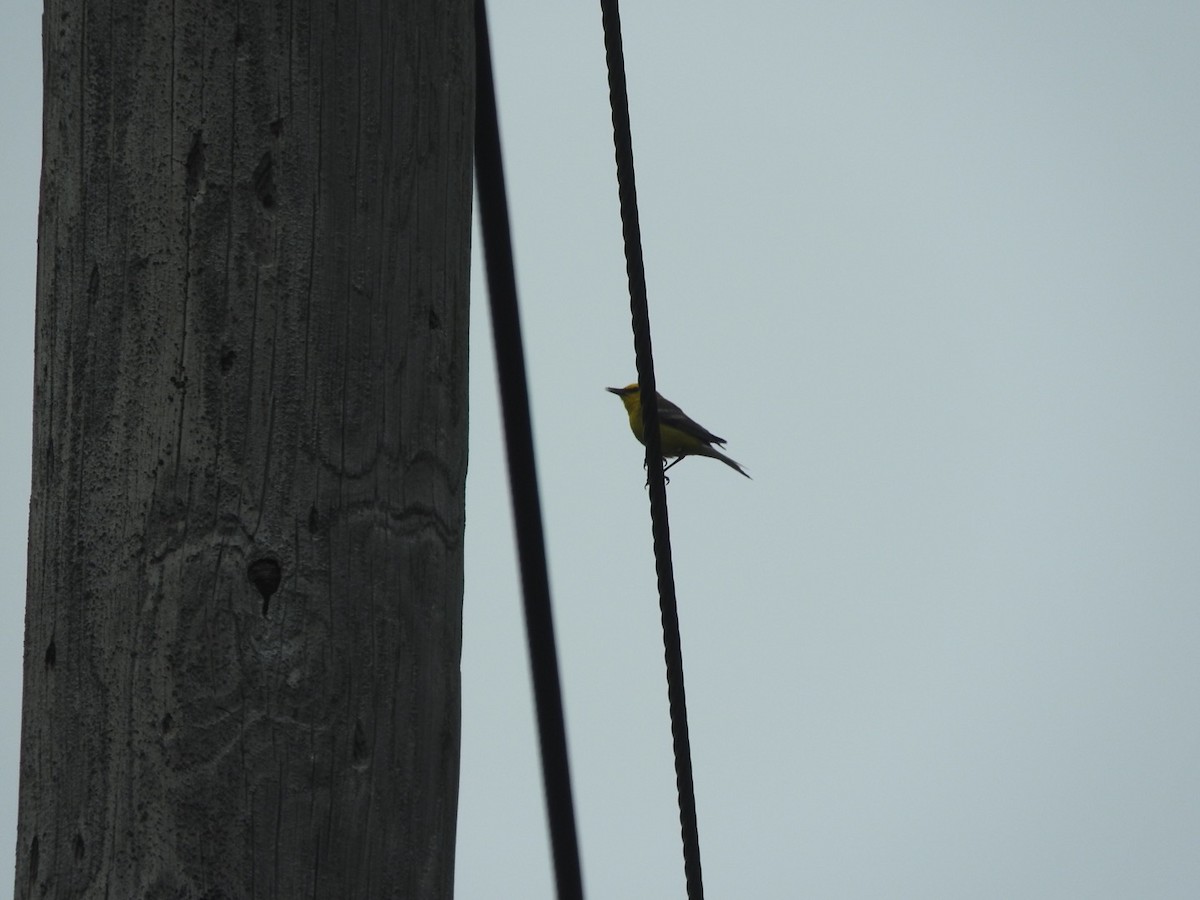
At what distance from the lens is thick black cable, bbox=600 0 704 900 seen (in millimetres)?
2422

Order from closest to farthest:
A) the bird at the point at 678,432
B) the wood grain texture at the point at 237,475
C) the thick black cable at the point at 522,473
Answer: the wood grain texture at the point at 237,475, the thick black cable at the point at 522,473, the bird at the point at 678,432

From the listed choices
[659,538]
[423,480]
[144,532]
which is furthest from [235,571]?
[659,538]

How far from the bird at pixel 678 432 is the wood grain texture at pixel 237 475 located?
7935mm

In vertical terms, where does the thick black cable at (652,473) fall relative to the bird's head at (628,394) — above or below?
below

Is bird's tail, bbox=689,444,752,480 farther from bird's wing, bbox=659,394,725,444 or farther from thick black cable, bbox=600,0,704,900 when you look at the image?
thick black cable, bbox=600,0,704,900

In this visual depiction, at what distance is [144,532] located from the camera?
1622 mm

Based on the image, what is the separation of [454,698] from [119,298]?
668 millimetres

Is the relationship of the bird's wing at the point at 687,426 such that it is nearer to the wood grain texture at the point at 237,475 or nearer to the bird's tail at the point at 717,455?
the bird's tail at the point at 717,455

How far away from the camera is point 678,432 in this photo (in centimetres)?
1001

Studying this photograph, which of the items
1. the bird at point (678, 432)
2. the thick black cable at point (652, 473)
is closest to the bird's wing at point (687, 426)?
the bird at point (678, 432)

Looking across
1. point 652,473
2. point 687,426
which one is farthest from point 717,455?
point 652,473

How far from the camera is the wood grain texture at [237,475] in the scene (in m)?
1.59

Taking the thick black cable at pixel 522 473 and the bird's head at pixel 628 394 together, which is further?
the bird's head at pixel 628 394

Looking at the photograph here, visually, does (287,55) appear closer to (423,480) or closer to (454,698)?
(423,480)
